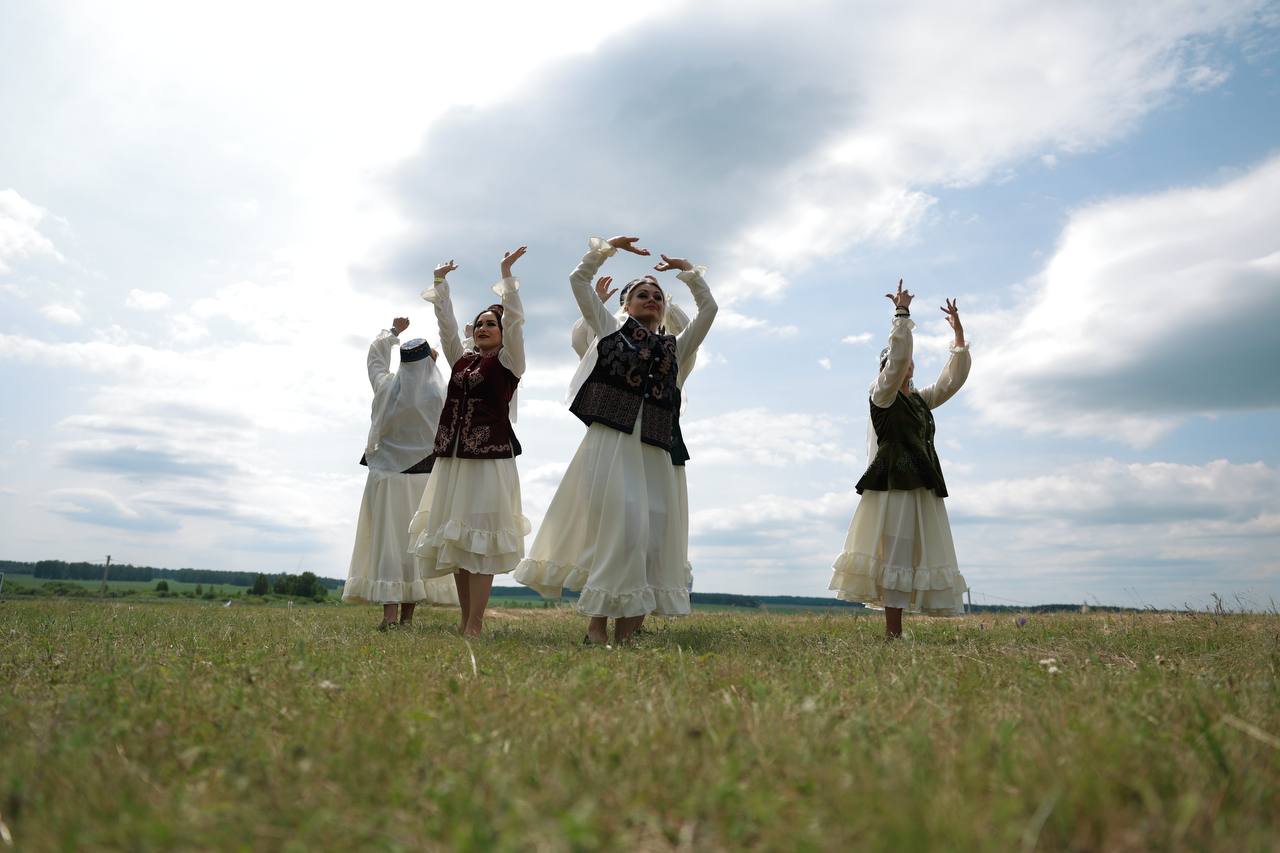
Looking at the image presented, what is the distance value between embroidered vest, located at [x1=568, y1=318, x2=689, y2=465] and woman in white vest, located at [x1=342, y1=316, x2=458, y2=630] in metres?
3.02

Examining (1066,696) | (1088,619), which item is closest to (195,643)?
(1066,696)

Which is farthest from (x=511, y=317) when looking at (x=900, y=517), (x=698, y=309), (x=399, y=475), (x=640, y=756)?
(x=640, y=756)

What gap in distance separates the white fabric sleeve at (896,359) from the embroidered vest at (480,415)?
302cm

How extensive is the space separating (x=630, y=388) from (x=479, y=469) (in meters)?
1.66

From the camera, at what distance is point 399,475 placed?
28.4 ft

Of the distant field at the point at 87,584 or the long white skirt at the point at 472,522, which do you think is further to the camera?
the distant field at the point at 87,584

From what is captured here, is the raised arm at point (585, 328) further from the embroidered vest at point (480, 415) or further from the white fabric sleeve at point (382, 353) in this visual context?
the white fabric sleeve at point (382, 353)

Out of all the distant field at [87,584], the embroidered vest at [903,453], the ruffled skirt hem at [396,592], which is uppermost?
the embroidered vest at [903,453]

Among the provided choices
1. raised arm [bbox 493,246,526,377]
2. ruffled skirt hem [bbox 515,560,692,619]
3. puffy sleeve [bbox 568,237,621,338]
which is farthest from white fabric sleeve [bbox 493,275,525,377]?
ruffled skirt hem [bbox 515,560,692,619]

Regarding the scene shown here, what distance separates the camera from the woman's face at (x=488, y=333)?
287 inches

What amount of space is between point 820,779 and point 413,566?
22.9 ft

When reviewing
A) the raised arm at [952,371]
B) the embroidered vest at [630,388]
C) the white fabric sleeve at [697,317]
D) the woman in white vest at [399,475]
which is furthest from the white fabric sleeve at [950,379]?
the woman in white vest at [399,475]

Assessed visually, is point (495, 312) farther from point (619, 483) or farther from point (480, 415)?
point (619, 483)

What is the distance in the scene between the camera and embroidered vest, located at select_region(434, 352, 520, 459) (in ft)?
23.2
